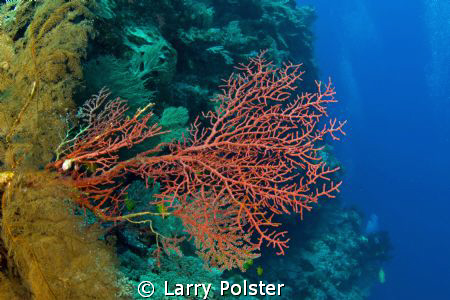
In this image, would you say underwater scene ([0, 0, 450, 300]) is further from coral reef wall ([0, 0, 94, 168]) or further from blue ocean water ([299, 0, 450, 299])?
blue ocean water ([299, 0, 450, 299])

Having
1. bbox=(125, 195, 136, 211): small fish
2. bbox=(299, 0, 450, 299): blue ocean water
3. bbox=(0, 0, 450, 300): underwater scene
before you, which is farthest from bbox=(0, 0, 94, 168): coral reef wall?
bbox=(299, 0, 450, 299): blue ocean water

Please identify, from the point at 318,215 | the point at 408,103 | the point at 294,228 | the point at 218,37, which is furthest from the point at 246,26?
the point at 408,103

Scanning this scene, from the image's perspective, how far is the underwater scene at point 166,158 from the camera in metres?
2.43

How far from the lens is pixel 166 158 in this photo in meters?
2.81

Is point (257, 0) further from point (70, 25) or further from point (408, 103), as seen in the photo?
point (408, 103)

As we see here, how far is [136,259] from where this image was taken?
3.88m

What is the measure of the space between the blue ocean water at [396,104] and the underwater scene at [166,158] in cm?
5726

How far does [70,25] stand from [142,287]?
3.07 meters

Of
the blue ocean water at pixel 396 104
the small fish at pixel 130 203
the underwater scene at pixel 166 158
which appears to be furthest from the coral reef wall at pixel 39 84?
the blue ocean water at pixel 396 104

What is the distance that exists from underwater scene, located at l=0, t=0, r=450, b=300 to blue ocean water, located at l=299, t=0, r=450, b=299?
188ft

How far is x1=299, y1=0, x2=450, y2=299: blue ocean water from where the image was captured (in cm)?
7006

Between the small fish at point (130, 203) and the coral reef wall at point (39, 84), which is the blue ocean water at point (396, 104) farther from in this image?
the coral reef wall at point (39, 84)

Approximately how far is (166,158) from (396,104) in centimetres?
10498

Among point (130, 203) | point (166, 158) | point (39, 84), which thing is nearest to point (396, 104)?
point (130, 203)
